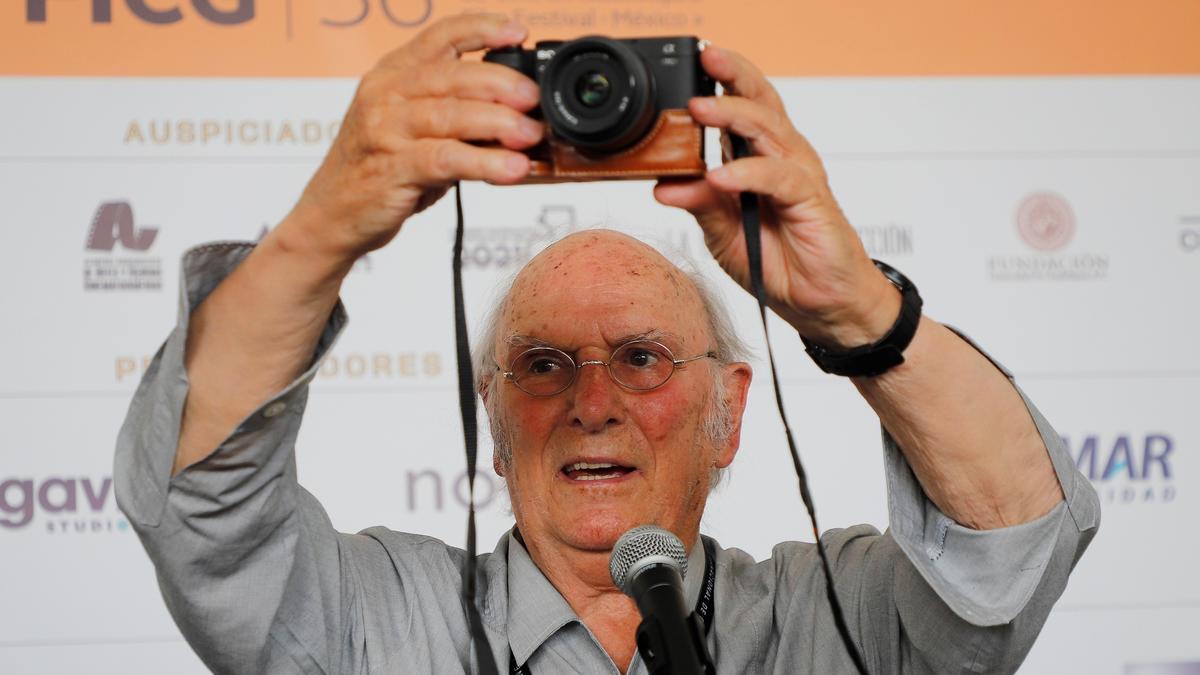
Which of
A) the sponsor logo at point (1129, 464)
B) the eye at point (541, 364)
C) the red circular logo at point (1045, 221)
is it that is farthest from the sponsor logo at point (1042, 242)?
the eye at point (541, 364)

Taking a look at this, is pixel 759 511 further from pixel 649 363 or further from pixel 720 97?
pixel 720 97

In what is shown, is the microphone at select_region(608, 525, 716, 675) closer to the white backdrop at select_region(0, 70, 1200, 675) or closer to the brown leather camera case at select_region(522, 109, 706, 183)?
the brown leather camera case at select_region(522, 109, 706, 183)

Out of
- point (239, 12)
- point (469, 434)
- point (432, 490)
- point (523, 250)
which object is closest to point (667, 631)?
point (469, 434)

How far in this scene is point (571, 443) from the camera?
1.56 metres

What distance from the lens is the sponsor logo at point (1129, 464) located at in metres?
2.56

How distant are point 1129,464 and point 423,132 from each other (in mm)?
1934

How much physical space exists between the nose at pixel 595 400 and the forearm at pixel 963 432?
34 cm

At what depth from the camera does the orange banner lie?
2381 millimetres

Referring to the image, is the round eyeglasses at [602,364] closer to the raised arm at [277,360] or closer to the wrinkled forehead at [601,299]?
the wrinkled forehead at [601,299]

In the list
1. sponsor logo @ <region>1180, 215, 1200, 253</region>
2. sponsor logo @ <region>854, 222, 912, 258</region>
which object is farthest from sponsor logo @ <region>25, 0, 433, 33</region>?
sponsor logo @ <region>1180, 215, 1200, 253</region>

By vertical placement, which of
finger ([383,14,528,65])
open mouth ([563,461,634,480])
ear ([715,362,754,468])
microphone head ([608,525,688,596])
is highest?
finger ([383,14,528,65])

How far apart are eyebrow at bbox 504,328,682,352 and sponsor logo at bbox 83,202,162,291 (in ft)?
3.26

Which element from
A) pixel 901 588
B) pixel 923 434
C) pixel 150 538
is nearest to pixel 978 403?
pixel 923 434

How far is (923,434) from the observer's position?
4.31ft
